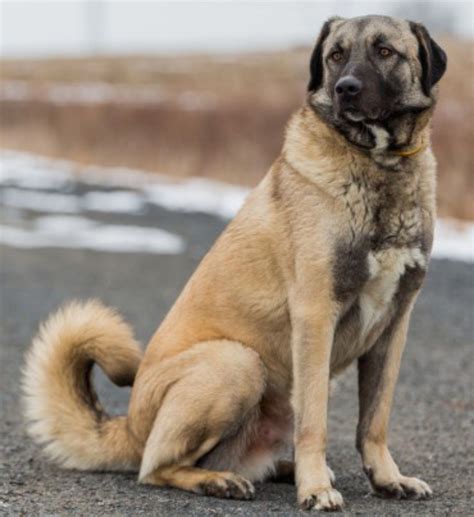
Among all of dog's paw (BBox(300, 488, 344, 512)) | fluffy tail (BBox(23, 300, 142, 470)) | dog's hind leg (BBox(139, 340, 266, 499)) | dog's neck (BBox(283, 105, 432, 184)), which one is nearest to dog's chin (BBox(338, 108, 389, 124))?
dog's neck (BBox(283, 105, 432, 184))

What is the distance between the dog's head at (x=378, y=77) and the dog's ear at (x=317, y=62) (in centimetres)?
6

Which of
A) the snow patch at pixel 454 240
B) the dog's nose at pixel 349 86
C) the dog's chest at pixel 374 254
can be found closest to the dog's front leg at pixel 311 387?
the dog's chest at pixel 374 254

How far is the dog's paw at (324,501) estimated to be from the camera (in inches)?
159

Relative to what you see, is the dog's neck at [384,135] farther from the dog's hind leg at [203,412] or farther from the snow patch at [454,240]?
the snow patch at [454,240]

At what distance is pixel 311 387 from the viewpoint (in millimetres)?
4125

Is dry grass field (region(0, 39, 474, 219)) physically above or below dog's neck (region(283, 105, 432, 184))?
below

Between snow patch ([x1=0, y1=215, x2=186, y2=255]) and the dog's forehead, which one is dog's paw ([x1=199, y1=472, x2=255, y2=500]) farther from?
snow patch ([x1=0, y1=215, x2=186, y2=255])

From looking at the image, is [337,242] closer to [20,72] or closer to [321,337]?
[321,337]

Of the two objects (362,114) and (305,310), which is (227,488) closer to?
(305,310)

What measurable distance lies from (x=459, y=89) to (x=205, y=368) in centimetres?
1597

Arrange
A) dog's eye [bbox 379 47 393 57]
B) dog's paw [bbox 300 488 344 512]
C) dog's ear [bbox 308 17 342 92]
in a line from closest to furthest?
dog's paw [bbox 300 488 344 512] → dog's eye [bbox 379 47 393 57] → dog's ear [bbox 308 17 342 92]

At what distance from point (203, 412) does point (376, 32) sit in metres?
1.58

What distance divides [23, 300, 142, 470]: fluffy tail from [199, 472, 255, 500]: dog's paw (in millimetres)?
434

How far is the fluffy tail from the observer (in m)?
4.57
